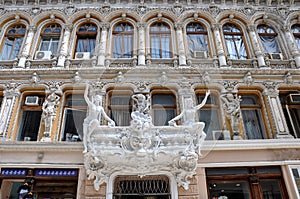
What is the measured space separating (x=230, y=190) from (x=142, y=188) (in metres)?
2.85

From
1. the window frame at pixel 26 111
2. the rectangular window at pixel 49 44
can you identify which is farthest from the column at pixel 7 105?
the rectangular window at pixel 49 44

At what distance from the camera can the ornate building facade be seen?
7988 mm

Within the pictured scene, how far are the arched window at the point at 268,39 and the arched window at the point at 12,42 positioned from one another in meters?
11.0

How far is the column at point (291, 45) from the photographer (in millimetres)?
10867

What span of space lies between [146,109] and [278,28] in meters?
8.10

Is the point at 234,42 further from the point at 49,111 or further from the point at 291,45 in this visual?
the point at 49,111

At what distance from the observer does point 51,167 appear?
8.31m

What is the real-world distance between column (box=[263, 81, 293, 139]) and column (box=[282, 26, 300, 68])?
1785 millimetres

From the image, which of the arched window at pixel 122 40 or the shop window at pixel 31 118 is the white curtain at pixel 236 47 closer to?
the arched window at pixel 122 40

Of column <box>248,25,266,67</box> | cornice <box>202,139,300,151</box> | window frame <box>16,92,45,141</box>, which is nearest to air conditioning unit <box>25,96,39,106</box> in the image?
window frame <box>16,92,45,141</box>

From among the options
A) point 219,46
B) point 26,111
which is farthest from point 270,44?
point 26,111

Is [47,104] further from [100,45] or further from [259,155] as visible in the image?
[259,155]

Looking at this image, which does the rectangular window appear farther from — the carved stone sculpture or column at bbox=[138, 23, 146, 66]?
column at bbox=[138, 23, 146, 66]

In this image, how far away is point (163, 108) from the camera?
32.6ft
